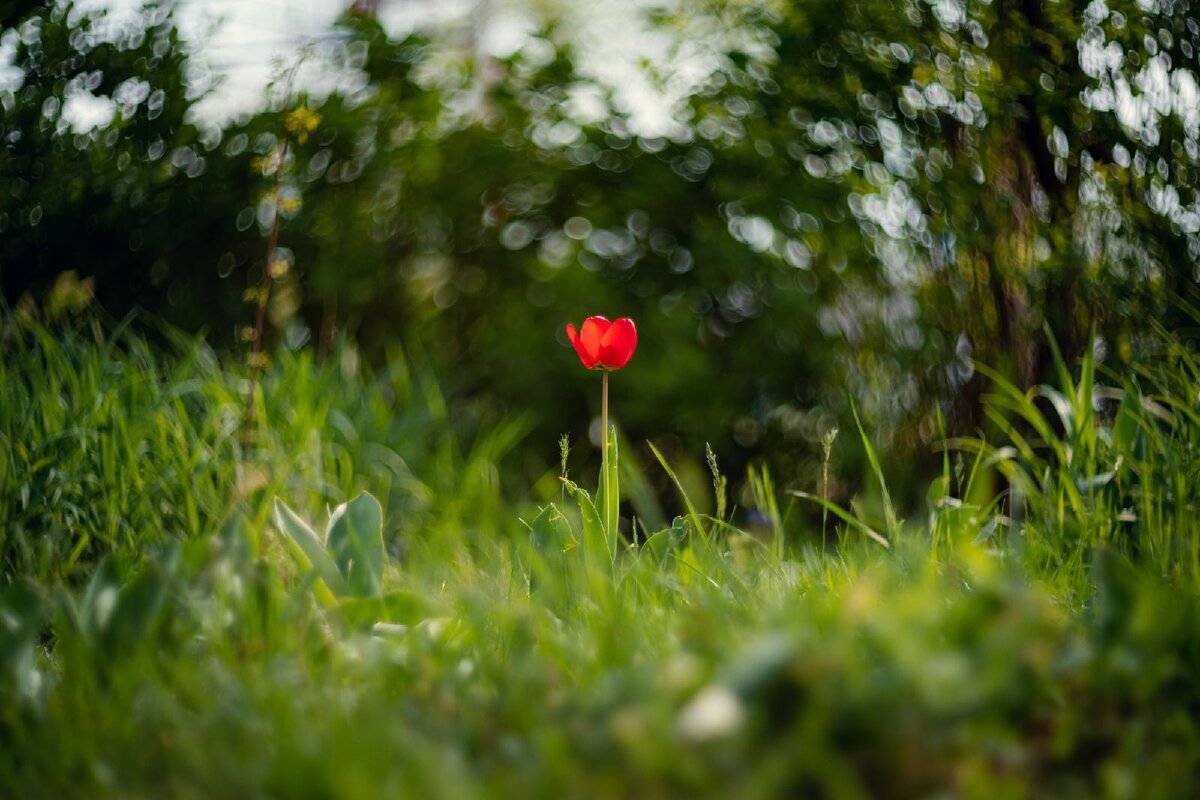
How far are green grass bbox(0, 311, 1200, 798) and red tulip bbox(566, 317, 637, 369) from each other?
334 mm

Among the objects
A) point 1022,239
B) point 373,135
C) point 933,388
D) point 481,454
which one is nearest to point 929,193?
point 1022,239

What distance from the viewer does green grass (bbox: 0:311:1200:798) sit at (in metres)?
1.07

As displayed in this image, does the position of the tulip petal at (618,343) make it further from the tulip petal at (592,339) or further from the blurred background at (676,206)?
the blurred background at (676,206)

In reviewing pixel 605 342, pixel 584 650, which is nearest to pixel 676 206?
pixel 605 342

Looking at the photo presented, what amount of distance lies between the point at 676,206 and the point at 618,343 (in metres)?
2.01

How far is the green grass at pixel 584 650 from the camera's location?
107 cm

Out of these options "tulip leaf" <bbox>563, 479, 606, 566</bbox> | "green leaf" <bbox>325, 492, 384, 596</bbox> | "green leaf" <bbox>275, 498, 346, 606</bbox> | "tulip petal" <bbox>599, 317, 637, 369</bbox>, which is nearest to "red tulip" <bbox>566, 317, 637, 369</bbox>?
"tulip petal" <bbox>599, 317, 637, 369</bbox>

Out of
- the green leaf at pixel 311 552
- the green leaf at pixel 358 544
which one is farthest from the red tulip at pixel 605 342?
the green leaf at pixel 311 552

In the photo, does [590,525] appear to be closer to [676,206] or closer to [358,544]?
[358,544]

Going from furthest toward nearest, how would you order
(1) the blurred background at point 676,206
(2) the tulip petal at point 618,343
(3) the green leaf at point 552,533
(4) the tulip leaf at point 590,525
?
1. (1) the blurred background at point 676,206
2. (2) the tulip petal at point 618,343
3. (3) the green leaf at point 552,533
4. (4) the tulip leaf at point 590,525

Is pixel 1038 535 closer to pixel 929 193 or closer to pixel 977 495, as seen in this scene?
pixel 977 495

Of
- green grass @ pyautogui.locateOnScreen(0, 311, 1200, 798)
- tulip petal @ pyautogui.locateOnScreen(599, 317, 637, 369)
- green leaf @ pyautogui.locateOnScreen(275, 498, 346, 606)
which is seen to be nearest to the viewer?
green grass @ pyautogui.locateOnScreen(0, 311, 1200, 798)

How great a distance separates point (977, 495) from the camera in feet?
7.73

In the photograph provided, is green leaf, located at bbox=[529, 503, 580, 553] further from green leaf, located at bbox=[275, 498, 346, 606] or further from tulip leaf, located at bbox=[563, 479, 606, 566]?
green leaf, located at bbox=[275, 498, 346, 606]
